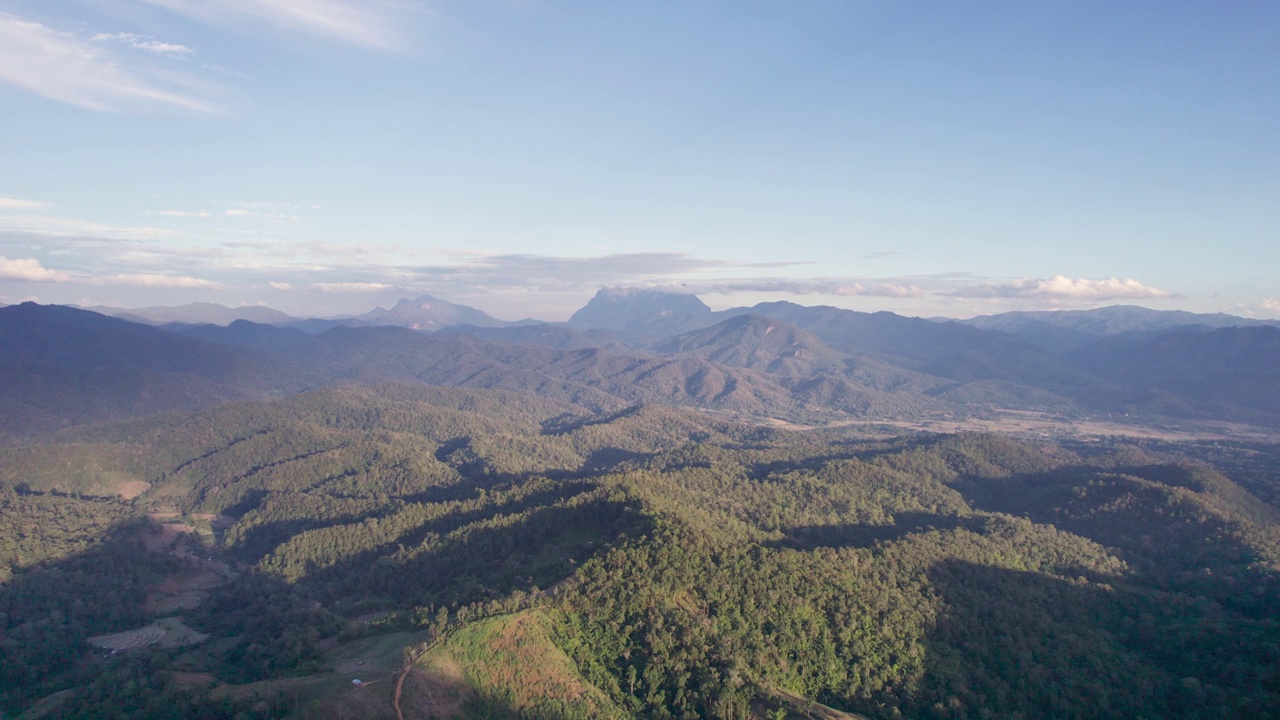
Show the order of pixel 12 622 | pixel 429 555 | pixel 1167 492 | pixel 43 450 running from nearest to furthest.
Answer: pixel 12 622, pixel 429 555, pixel 1167 492, pixel 43 450

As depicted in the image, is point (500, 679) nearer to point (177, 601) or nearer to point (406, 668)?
point (406, 668)

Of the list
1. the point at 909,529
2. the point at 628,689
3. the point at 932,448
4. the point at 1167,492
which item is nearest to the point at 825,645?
the point at 628,689

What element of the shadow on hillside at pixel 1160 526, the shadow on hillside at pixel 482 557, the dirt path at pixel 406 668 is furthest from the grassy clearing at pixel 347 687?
the shadow on hillside at pixel 1160 526

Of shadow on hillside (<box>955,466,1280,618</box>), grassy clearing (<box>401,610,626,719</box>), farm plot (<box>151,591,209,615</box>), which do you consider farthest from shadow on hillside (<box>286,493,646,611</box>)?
shadow on hillside (<box>955,466,1280,618</box>)

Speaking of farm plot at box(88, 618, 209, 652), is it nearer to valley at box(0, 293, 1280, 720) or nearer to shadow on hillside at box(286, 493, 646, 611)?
valley at box(0, 293, 1280, 720)

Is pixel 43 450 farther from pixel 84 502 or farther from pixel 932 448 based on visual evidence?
pixel 932 448

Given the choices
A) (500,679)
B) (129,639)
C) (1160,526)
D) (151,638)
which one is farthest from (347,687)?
(1160,526)

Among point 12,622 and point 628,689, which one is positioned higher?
point 628,689
